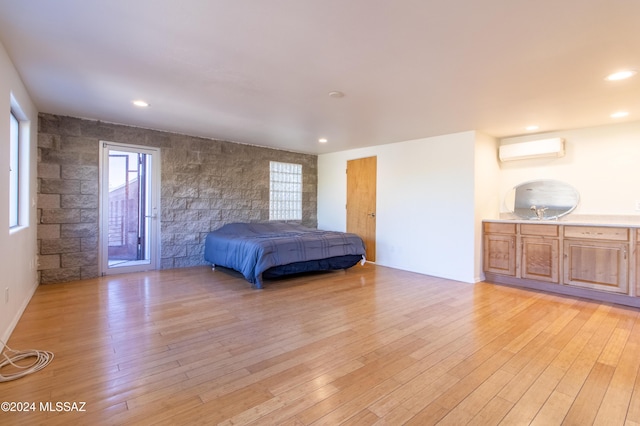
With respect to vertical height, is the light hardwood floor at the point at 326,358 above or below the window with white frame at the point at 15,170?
below

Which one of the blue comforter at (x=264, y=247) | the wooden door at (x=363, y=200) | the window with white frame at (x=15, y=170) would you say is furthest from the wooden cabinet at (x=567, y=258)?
the window with white frame at (x=15, y=170)

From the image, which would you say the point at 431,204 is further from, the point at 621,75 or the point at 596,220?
the point at 621,75

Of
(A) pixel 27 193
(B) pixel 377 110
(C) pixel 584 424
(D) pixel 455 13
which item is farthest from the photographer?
(B) pixel 377 110

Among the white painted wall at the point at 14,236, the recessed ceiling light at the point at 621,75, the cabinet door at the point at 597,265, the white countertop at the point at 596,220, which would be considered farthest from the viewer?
the white countertop at the point at 596,220

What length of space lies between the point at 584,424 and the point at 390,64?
8.26 ft

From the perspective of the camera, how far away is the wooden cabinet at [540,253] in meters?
4.02

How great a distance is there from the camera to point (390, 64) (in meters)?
2.47

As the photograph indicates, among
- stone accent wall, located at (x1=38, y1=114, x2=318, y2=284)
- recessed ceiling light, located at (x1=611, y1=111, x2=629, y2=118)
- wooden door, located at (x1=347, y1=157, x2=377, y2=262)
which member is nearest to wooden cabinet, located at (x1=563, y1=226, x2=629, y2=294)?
recessed ceiling light, located at (x1=611, y1=111, x2=629, y2=118)

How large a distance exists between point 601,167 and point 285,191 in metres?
4.98

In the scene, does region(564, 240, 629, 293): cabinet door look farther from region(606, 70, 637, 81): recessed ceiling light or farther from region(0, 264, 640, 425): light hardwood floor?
region(606, 70, 637, 81): recessed ceiling light

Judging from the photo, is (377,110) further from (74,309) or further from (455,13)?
(74,309)

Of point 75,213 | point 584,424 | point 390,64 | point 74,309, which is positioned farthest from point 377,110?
point 75,213

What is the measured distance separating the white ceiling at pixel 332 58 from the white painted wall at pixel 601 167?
35cm

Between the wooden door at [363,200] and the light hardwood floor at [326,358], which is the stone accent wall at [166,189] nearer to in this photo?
the light hardwood floor at [326,358]
